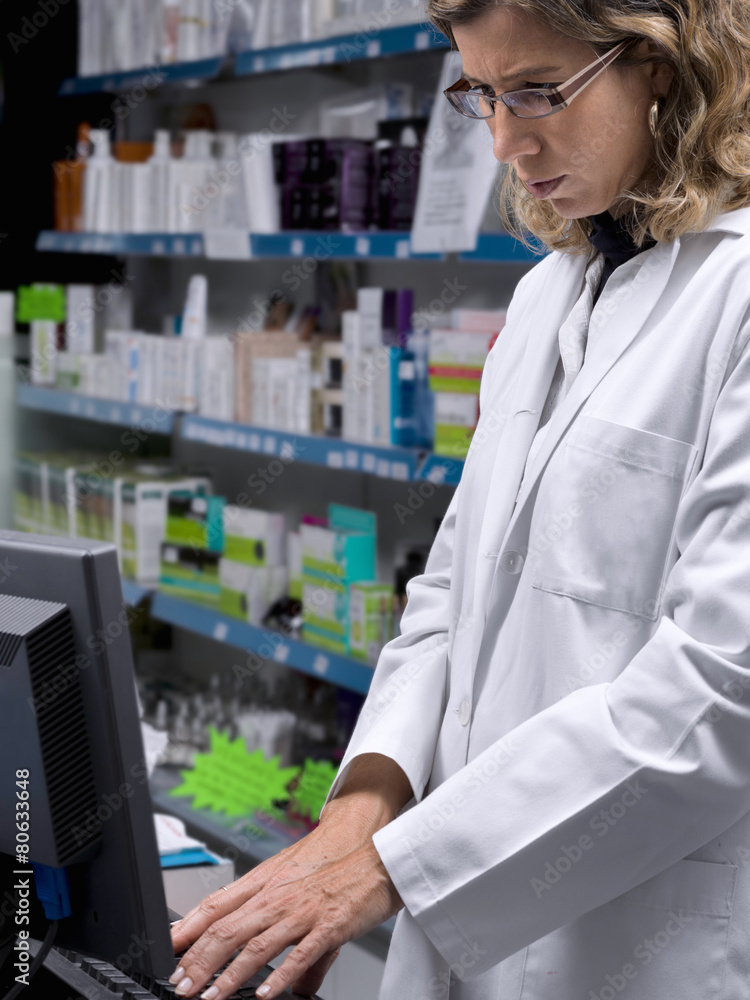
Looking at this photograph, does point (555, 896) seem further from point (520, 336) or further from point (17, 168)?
point (17, 168)

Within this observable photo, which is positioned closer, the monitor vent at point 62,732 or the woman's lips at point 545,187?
the monitor vent at point 62,732

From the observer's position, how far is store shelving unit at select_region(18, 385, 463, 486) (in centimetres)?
261

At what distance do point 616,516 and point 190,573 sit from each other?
2711mm

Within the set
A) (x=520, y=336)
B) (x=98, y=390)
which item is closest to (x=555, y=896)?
(x=520, y=336)

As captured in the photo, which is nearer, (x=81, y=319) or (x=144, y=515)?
(x=144, y=515)

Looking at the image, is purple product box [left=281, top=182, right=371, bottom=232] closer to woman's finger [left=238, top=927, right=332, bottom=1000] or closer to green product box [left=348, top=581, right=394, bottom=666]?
green product box [left=348, top=581, right=394, bottom=666]

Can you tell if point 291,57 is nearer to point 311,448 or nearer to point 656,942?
point 311,448

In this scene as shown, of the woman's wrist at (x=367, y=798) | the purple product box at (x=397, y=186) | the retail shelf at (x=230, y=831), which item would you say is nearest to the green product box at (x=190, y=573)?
the retail shelf at (x=230, y=831)

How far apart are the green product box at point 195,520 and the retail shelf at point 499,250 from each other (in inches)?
52.5

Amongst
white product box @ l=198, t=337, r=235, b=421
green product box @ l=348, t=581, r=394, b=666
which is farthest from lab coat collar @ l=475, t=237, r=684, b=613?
white product box @ l=198, t=337, r=235, b=421

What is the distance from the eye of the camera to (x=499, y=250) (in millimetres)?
2389

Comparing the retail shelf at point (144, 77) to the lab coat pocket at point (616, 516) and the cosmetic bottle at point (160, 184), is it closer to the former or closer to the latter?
the cosmetic bottle at point (160, 184)

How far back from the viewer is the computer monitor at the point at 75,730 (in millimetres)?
808

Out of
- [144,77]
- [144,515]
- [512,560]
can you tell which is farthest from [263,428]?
[512,560]
